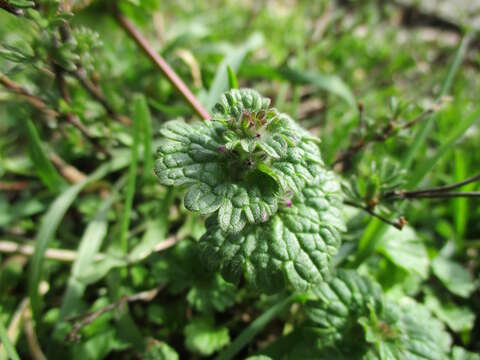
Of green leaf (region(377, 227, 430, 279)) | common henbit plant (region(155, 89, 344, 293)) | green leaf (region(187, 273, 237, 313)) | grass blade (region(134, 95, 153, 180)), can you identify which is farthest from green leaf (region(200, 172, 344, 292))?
grass blade (region(134, 95, 153, 180))

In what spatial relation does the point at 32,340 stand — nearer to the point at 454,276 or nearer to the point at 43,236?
the point at 43,236

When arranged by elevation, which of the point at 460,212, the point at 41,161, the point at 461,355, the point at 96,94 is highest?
the point at 96,94

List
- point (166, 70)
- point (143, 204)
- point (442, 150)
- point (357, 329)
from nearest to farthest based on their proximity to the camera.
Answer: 1. point (357, 329)
2. point (442, 150)
3. point (166, 70)
4. point (143, 204)

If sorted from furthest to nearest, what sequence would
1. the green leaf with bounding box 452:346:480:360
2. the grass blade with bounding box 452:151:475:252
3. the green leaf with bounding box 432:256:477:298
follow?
the grass blade with bounding box 452:151:475:252, the green leaf with bounding box 432:256:477:298, the green leaf with bounding box 452:346:480:360

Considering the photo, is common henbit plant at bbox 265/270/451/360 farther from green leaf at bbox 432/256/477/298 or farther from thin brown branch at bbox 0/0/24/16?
thin brown branch at bbox 0/0/24/16

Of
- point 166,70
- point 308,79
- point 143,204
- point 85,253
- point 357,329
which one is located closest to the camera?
point 357,329

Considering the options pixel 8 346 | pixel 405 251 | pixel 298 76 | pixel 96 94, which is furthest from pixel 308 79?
pixel 8 346

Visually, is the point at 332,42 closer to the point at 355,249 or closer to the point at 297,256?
the point at 355,249
